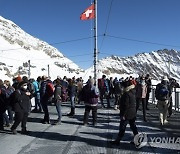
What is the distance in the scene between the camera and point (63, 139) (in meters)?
9.39

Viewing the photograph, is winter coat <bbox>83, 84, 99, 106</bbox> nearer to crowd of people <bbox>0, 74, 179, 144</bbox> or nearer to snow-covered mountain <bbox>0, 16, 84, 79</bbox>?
crowd of people <bbox>0, 74, 179, 144</bbox>

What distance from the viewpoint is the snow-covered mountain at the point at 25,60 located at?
55.6m

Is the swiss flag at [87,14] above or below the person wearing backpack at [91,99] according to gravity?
above

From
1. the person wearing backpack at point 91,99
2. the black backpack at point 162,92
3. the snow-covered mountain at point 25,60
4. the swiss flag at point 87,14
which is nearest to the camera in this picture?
the black backpack at point 162,92

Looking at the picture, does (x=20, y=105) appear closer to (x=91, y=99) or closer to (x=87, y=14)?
(x=91, y=99)

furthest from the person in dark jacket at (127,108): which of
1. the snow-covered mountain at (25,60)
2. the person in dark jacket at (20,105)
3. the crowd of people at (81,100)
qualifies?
the snow-covered mountain at (25,60)

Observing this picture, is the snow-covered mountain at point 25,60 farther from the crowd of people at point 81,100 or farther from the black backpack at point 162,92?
the black backpack at point 162,92

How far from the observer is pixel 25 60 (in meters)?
64.2

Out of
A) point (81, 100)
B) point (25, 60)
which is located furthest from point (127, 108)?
point (25, 60)

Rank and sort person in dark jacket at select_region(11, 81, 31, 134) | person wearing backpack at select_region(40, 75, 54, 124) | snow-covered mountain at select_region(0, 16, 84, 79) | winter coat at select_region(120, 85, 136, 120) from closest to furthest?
winter coat at select_region(120, 85, 136, 120) → person in dark jacket at select_region(11, 81, 31, 134) → person wearing backpack at select_region(40, 75, 54, 124) → snow-covered mountain at select_region(0, 16, 84, 79)

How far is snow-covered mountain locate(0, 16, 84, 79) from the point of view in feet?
182

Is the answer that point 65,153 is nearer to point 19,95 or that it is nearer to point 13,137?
point 13,137

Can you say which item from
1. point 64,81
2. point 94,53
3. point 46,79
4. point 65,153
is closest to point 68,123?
point 46,79

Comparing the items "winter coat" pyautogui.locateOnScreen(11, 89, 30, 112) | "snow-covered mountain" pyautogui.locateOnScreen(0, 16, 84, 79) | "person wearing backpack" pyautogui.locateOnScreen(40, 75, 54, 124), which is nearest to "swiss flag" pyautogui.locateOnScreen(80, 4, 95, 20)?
"person wearing backpack" pyautogui.locateOnScreen(40, 75, 54, 124)
